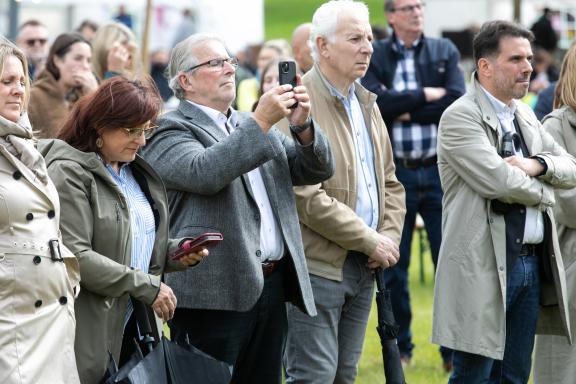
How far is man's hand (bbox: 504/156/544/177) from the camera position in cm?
592

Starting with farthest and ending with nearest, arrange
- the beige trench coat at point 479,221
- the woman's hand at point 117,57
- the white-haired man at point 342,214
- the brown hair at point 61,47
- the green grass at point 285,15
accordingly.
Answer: the green grass at point 285,15 → the woman's hand at point 117,57 → the brown hair at point 61,47 → the beige trench coat at point 479,221 → the white-haired man at point 342,214

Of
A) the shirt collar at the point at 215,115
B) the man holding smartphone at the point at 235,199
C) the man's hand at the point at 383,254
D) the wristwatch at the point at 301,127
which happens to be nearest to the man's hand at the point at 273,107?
the man holding smartphone at the point at 235,199

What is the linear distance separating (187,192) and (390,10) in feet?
12.8

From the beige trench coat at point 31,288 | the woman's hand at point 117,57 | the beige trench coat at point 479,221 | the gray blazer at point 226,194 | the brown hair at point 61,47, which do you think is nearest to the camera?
the beige trench coat at point 31,288

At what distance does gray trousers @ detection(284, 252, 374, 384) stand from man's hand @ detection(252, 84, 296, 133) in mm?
1104

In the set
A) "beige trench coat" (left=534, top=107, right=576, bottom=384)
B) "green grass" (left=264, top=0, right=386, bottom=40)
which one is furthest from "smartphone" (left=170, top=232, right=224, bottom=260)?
"green grass" (left=264, top=0, right=386, bottom=40)

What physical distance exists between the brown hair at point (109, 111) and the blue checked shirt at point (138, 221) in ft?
0.53

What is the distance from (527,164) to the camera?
5934 millimetres

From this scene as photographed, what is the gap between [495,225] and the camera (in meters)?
5.92

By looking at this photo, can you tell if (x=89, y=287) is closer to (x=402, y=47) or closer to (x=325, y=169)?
(x=325, y=169)

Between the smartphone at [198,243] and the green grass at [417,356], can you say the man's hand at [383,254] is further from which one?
the green grass at [417,356]

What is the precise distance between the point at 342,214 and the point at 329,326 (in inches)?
22.7

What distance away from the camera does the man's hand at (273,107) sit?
491cm

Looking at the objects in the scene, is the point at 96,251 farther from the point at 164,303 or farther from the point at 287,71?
the point at 287,71
